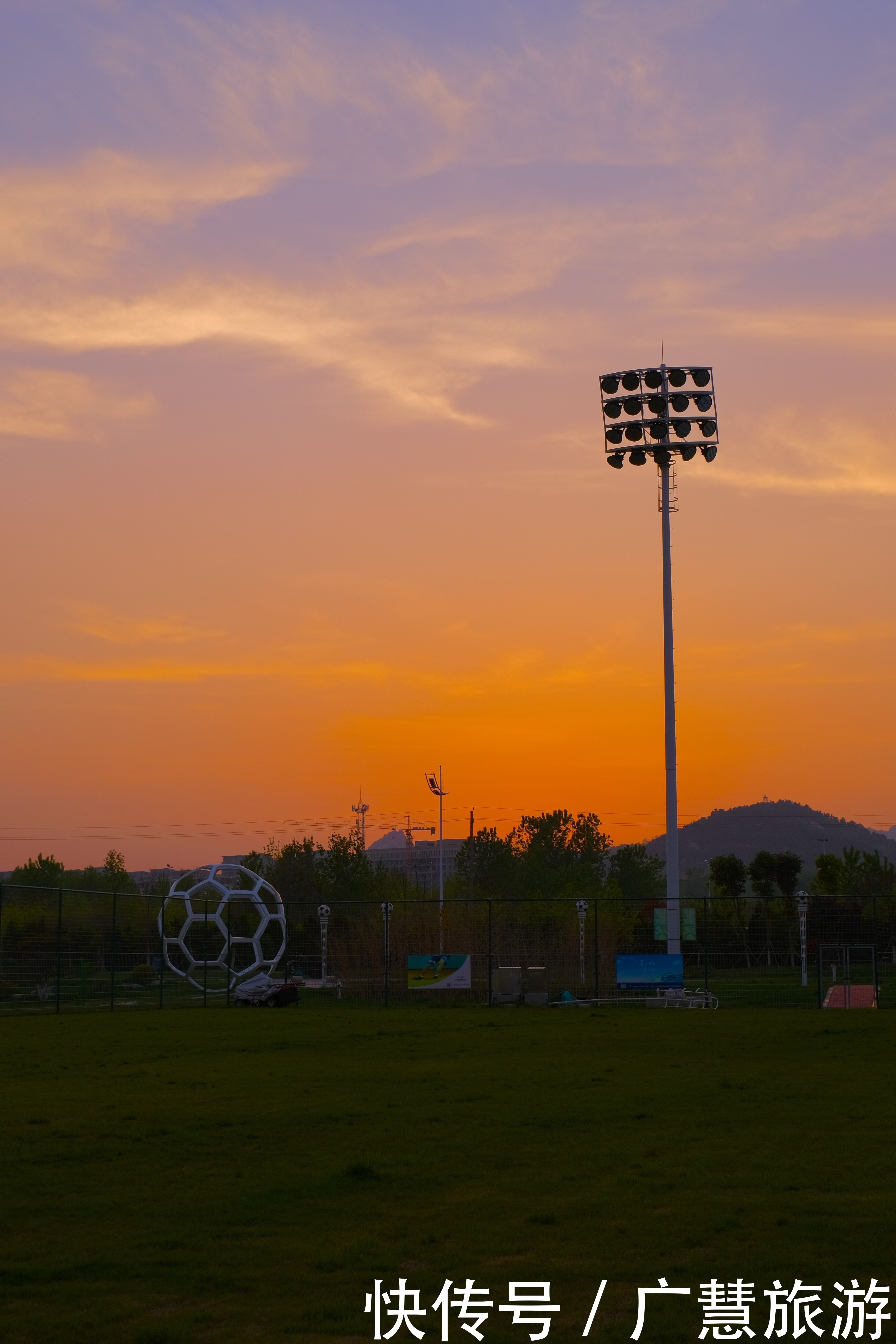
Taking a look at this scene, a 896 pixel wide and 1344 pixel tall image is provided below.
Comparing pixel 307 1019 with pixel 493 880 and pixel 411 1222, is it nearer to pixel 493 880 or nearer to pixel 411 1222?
pixel 411 1222

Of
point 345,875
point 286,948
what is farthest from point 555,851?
point 286,948

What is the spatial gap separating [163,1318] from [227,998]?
3303 cm

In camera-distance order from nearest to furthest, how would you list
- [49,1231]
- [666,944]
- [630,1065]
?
[49,1231] → [630,1065] → [666,944]

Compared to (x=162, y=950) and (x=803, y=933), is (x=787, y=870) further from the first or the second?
(x=162, y=950)

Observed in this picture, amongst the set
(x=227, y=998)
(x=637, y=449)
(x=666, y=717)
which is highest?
(x=637, y=449)

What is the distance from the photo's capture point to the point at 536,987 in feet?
129

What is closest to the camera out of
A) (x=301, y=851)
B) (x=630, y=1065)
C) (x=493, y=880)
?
(x=630, y=1065)

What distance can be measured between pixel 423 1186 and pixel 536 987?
2866 cm

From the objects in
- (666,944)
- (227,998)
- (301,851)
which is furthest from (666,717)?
(301,851)

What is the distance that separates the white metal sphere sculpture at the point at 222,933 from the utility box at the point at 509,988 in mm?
7443

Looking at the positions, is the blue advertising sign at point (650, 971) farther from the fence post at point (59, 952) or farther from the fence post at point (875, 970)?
the fence post at point (59, 952)

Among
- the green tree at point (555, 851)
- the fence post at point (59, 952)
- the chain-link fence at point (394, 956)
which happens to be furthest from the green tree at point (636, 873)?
the fence post at point (59, 952)

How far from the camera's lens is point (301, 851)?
353ft

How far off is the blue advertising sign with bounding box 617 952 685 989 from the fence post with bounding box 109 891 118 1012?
13991 mm
